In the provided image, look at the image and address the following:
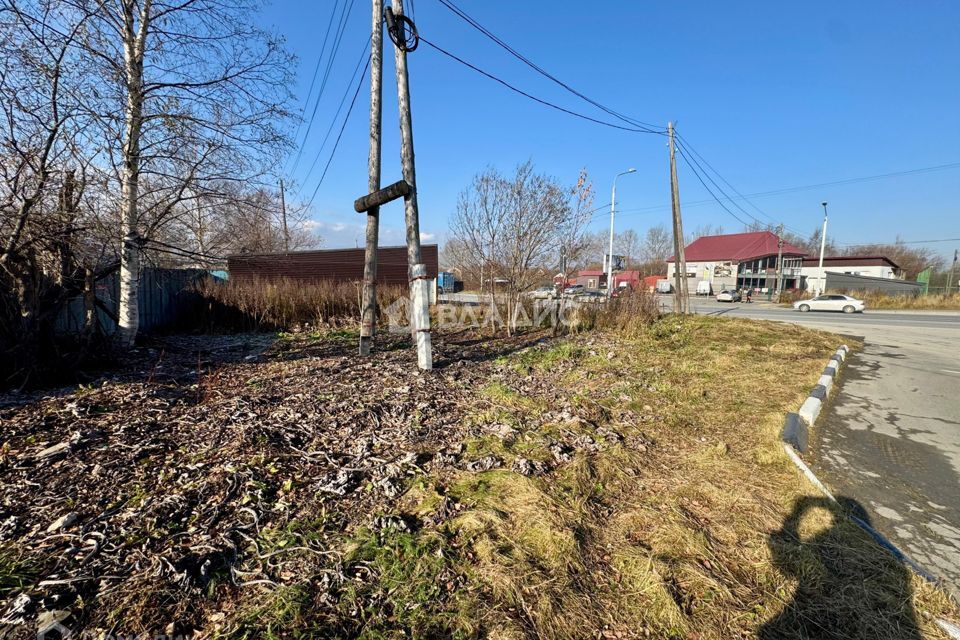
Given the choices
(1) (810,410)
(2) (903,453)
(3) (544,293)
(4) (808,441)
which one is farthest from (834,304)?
(4) (808,441)

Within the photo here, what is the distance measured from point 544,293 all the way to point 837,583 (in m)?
9.12

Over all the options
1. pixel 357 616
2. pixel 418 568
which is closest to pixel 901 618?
pixel 418 568

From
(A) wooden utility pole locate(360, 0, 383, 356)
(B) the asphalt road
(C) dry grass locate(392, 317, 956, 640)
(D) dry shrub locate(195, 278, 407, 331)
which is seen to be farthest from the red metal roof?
(C) dry grass locate(392, 317, 956, 640)

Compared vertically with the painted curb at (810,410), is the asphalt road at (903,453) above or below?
below

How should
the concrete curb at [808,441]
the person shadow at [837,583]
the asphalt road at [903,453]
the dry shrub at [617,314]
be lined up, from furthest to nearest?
the dry shrub at [617,314] → the asphalt road at [903,453] → the concrete curb at [808,441] → the person shadow at [837,583]

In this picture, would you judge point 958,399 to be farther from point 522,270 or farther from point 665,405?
point 522,270

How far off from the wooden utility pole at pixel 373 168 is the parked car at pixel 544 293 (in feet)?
15.8

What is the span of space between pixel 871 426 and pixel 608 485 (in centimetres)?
374

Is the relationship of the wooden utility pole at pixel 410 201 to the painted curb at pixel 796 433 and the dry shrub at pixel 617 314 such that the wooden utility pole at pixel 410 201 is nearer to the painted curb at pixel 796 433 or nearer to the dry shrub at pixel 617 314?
the painted curb at pixel 796 433

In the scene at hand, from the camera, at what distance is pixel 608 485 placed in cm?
289

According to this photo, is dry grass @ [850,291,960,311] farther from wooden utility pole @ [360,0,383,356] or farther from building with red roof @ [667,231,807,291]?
wooden utility pole @ [360,0,383,356]

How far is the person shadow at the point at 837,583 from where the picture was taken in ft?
5.71

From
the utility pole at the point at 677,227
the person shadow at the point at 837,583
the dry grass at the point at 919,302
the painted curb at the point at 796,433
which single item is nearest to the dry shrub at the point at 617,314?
the utility pole at the point at 677,227

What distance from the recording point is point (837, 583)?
6.51 ft
